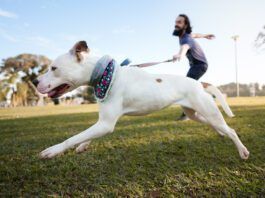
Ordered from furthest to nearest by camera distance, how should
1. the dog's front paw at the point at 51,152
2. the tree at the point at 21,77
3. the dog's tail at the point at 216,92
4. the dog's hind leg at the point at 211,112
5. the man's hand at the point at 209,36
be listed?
the tree at the point at 21,77 → the man's hand at the point at 209,36 → the dog's tail at the point at 216,92 → the dog's hind leg at the point at 211,112 → the dog's front paw at the point at 51,152

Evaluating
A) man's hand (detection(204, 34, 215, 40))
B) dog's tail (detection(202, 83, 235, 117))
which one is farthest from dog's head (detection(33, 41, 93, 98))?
man's hand (detection(204, 34, 215, 40))

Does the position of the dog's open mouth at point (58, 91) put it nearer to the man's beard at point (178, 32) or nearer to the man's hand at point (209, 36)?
the man's beard at point (178, 32)

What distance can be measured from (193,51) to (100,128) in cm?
245

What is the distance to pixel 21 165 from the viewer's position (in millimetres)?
3676

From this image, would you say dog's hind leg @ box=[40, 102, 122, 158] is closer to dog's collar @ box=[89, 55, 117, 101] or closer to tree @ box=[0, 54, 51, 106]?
dog's collar @ box=[89, 55, 117, 101]

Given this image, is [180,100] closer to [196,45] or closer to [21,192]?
[196,45]

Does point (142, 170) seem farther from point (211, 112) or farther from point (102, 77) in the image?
point (102, 77)

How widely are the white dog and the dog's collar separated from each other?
5 cm

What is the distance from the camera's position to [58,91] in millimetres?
3051

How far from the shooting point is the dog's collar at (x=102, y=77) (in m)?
2.90

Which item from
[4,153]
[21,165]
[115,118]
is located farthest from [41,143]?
[115,118]

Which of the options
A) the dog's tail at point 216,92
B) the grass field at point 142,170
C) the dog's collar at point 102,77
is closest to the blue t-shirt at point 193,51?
the dog's tail at point 216,92

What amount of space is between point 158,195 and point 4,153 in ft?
10.1

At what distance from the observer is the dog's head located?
2904 millimetres
